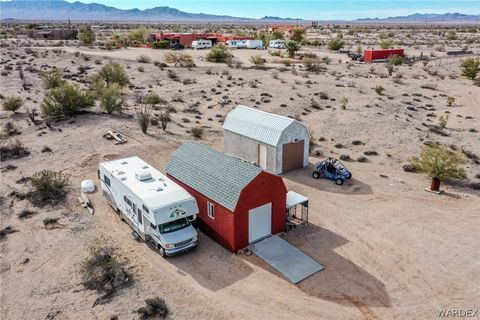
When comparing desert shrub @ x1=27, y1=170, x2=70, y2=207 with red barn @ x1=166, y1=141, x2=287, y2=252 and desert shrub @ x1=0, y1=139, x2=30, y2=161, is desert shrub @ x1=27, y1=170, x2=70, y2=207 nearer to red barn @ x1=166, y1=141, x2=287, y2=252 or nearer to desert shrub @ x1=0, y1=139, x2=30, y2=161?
desert shrub @ x1=0, y1=139, x2=30, y2=161

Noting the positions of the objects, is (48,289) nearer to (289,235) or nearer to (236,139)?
(289,235)

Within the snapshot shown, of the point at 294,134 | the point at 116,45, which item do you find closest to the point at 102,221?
the point at 294,134

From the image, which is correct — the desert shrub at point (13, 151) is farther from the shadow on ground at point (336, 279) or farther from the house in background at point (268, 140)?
the shadow on ground at point (336, 279)

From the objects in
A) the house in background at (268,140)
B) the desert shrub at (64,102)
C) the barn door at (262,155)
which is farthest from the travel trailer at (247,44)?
the barn door at (262,155)

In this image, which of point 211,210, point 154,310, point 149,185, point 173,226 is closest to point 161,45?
point 149,185

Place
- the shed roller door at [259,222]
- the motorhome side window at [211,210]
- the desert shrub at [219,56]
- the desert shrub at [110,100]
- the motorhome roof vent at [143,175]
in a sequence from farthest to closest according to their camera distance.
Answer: the desert shrub at [219,56] → the desert shrub at [110,100] → the motorhome roof vent at [143,175] → the motorhome side window at [211,210] → the shed roller door at [259,222]

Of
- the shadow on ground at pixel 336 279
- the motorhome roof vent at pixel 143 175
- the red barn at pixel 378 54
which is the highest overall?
the red barn at pixel 378 54
